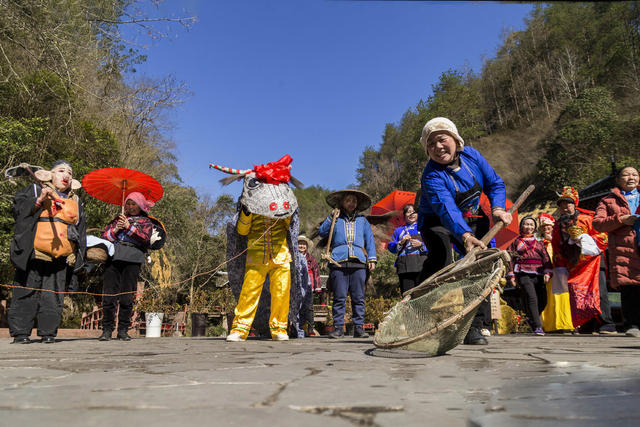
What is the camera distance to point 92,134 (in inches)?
571

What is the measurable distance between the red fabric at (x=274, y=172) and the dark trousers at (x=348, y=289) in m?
1.71

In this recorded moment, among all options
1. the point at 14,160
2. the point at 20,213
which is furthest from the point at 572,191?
the point at 14,160

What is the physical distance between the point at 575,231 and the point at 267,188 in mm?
4318

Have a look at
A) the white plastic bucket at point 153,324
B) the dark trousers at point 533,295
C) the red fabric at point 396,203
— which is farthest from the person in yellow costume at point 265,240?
the white plastic bucket at point 153,324

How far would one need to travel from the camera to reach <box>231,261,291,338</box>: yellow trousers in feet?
16.1

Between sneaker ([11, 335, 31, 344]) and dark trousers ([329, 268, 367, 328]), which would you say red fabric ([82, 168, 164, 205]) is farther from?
dark trousers ([329, 268, 367, 328])

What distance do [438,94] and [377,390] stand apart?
174 feet

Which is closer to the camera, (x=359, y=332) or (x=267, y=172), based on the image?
(x=267, y=172)

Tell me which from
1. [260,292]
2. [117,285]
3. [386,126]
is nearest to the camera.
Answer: [260,292]

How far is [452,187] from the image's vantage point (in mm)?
3686

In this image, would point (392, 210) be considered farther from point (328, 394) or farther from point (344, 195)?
point (328, 394)

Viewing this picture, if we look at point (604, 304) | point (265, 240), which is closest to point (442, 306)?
point (265, 240)

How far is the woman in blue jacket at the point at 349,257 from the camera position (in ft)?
20.2

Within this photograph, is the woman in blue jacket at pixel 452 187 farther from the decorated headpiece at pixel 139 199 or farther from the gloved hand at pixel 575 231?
the decorated headpiece at pixel 139 199
